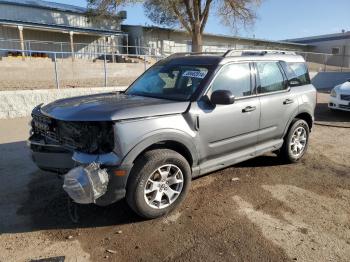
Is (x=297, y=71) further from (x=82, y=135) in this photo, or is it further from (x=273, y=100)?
(x=82, y=135)

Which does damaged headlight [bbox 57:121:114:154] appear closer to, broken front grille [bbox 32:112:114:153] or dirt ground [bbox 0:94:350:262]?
broken front grille [bbox 32:112:114:153]

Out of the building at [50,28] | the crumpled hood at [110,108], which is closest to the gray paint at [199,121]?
the crumpled hood at [110,108]

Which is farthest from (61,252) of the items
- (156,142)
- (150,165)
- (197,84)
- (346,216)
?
(346,216)

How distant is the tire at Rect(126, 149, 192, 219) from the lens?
3633 millimetres

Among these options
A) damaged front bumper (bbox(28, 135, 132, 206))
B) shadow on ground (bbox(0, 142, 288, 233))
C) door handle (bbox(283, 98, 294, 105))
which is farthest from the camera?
door handle (bbox(283, 98, 294, 105))

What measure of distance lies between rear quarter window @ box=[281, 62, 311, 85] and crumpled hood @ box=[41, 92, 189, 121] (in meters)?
2.30

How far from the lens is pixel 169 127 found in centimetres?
385

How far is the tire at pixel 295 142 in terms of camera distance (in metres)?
5.64

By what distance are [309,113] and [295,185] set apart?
1613 mm

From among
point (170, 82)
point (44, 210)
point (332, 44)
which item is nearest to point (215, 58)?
point (170, 82)

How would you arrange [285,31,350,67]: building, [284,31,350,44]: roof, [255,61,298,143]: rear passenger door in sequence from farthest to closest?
[284,31,350,44]: roof
[285,31,350,67]: building
[255,61,298,143]: rear passenger door

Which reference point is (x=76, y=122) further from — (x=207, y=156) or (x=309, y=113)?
(x=309, y=113)

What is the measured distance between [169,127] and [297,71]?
3055mm

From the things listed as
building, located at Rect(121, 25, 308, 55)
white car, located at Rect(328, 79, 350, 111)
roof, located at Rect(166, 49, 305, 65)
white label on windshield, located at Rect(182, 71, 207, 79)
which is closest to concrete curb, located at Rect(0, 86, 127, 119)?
roof, located at Rect(166, 49, 305, 65)
